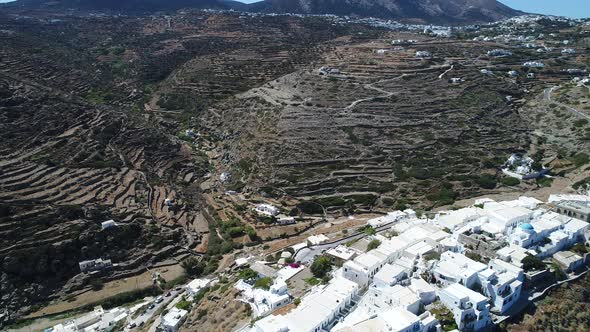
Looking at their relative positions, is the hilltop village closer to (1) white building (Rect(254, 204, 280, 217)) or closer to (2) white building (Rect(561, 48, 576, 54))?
(1) white building (Rect(254, 204, 280, 217))

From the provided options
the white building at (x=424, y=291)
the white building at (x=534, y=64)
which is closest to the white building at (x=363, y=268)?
the white building at (x=424, y=291)

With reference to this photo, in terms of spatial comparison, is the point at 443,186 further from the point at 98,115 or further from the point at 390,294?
the point at 98,115

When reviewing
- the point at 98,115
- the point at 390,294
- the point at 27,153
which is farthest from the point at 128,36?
the point at 390,294

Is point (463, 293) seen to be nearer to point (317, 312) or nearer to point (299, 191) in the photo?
point (317, 312)

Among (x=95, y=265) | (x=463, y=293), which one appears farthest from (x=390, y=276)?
(x=95, y=265)

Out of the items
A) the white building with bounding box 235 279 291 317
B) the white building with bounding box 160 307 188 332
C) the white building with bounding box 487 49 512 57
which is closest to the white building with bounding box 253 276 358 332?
the white building with bounding box 235 279 291 317
